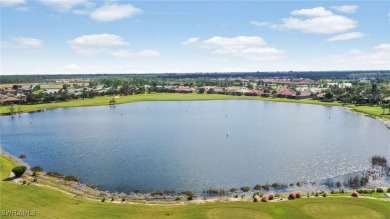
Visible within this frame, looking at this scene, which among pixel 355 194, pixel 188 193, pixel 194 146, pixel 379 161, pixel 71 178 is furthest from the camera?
pixel 194 146

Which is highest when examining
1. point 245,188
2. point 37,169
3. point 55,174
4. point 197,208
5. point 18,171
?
point 18,171

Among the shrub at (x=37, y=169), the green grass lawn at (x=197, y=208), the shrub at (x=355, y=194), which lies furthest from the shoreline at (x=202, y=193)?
the green grass lawn at (x=197, y=208)

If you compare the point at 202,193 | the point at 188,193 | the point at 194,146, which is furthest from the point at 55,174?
the point at 194,146

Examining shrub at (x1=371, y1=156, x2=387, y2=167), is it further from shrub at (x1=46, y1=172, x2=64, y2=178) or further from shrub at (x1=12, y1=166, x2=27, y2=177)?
shrub at (x1=12, y1=166, x2=27, y2=177)

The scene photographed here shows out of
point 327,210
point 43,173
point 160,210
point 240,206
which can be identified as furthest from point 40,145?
point 327,210

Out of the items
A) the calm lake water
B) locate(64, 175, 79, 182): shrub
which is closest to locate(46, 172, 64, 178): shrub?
the calm lake water

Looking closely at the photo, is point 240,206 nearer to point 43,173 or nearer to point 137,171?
point 137,171

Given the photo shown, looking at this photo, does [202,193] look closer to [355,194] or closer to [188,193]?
[188,193]
